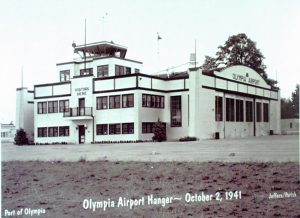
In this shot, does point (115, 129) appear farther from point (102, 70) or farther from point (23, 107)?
point (23, 107)

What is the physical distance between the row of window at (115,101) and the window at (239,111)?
695cm

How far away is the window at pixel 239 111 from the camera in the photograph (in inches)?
1084

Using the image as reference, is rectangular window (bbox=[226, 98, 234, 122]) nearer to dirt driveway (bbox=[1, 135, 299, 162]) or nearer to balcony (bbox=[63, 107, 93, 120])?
balcony (bbox=[63, 107, 93, 120])

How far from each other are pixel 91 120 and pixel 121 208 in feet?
66.6

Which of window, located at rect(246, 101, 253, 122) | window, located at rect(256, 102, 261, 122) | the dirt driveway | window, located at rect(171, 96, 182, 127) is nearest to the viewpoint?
the dirt driveway

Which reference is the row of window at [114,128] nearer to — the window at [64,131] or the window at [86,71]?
the window at [64,131]

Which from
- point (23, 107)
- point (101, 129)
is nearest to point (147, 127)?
point (101, 129)

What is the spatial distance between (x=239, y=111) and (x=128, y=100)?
24.4 ft

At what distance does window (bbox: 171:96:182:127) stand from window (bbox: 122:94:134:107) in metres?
2.93

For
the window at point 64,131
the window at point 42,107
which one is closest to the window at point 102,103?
the window at point 64,131

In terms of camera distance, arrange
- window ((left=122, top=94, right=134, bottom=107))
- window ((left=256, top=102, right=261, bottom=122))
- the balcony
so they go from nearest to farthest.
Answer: window ((left=122, top=94, right=134, bottom=107)) < the balcony < window ((left=256, top=102, right=261, bottom=122))

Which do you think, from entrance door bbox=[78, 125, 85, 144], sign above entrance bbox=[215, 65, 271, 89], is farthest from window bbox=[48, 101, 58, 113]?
sign above entrance bbox=[215, 65, 271, 89]

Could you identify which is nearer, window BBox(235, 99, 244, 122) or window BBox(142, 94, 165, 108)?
window BBox(142, 94, 165, 108)

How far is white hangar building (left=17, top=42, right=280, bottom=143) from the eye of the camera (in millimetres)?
24328
